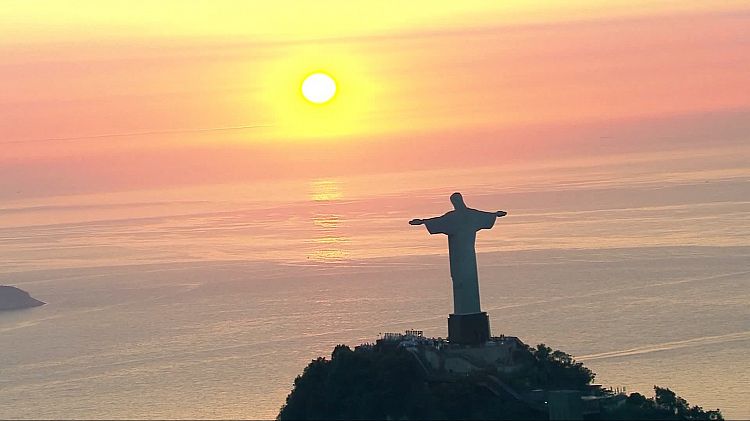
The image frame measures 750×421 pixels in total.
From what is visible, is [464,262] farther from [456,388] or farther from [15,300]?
[15,300]

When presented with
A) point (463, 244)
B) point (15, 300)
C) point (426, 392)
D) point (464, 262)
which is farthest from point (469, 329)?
point (15, 300)

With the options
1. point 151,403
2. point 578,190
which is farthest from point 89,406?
point 578,190

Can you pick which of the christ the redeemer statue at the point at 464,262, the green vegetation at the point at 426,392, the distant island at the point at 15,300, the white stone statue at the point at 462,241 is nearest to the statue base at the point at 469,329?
the christ the redeemer statue at the point at 464,262

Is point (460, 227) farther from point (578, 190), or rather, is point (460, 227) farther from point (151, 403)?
point (578, 190)

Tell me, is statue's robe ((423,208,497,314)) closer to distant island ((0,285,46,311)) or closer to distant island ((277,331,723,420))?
distant island ((277,331,723,420))

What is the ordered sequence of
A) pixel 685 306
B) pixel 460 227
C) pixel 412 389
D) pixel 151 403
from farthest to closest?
pixel 685 306
pixel 151 403
pixel 460 227
pixel 412 389

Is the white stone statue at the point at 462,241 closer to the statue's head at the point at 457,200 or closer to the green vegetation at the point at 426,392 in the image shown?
the statue's head at the point at 457,200
